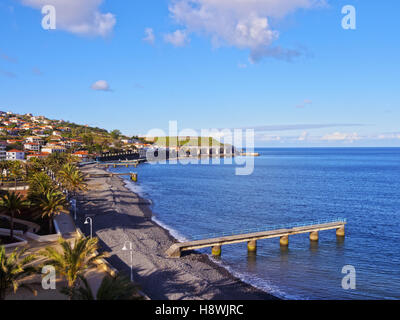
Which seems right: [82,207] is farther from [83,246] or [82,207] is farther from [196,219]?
[83,246]

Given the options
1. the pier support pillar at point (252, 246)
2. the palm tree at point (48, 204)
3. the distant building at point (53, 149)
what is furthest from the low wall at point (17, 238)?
the distant building at point (53, 149)

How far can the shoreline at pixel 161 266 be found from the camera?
2158 cm

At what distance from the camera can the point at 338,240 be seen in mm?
36656

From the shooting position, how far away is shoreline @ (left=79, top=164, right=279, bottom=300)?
21578 millimetres

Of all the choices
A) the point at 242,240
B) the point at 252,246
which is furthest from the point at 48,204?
the point at 252,246

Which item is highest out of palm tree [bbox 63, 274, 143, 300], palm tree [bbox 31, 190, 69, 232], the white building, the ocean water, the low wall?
the white building

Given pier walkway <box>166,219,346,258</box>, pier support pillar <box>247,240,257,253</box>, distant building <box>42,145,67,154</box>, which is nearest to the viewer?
pier walkway <box>166,219,346,258</box>

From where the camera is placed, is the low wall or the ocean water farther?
the ocean water

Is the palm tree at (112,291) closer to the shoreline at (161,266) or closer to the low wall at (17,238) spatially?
the shoreline at (161,266)

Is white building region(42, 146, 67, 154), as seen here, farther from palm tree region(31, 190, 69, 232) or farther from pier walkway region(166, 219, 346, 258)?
pier walkway region(166, 219, 346, 258)

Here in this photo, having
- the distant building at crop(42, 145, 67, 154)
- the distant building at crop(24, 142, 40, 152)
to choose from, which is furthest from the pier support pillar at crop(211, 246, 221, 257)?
the distant building at crop(24, 142, 40, 152)

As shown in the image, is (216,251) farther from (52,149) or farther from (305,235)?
(52,149)
